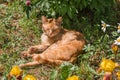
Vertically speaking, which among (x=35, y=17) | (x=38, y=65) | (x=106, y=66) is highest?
(x=106, y=66)

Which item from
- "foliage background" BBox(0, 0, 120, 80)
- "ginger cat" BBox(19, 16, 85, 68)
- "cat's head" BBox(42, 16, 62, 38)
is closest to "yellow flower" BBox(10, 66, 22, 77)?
"foliage background" BBox(0, 0, 120, 80)

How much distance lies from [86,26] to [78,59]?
48.5 inches

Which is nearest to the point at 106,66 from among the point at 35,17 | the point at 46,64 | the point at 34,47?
the point at 46,64

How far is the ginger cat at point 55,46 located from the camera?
518cm

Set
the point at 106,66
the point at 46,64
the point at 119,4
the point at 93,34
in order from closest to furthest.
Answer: the point at 106,66 → the point at 46,64 → the point at 93,34 → the point at 119,4

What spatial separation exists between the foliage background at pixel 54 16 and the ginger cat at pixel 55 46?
0.12m

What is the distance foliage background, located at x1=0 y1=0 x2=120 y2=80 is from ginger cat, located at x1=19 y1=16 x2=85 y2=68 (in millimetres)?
118

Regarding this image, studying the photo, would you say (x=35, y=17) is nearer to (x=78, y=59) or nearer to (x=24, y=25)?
(x=24, y=25)

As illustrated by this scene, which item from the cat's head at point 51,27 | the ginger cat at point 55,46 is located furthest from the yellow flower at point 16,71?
the cat's head at point 51,27

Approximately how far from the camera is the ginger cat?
5.18m

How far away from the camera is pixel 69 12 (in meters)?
6.16

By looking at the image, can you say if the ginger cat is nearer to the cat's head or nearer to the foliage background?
the cat's head

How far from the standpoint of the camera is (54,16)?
6.42m

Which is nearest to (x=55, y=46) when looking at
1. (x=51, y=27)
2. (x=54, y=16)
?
(x=51, y=27)
